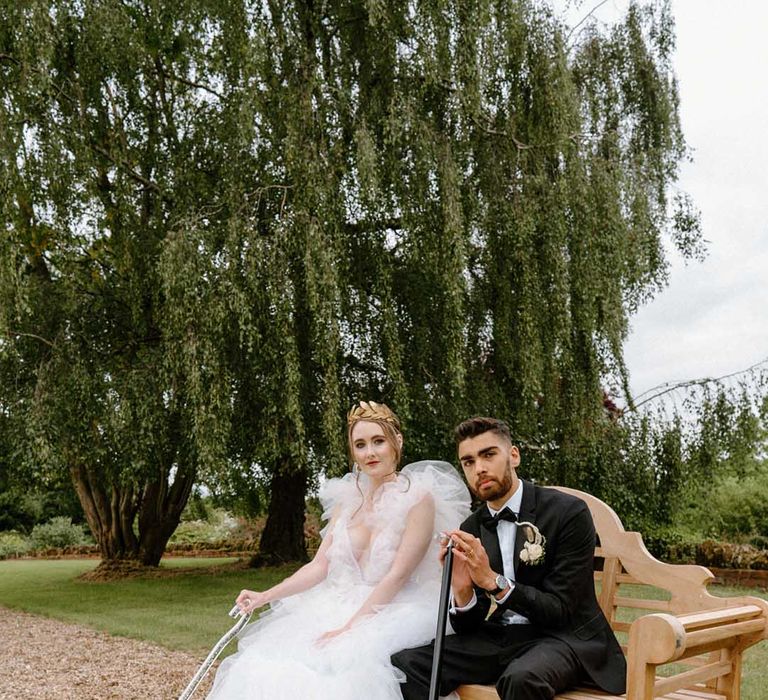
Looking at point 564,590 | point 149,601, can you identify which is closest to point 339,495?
point 564,590

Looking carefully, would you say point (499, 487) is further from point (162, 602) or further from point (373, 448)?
point (162, 602)

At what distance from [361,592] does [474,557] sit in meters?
0.84

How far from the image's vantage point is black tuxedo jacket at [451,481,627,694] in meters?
2.80

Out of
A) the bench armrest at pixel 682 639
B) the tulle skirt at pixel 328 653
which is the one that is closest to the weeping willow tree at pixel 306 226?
the tulle skirt at pixel 328 653

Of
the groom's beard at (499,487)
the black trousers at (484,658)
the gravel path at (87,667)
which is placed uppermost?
the groom's beard at (499,487)

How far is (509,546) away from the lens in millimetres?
2967

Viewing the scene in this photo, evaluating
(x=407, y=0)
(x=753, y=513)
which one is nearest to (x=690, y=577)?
(x=407, y=0)

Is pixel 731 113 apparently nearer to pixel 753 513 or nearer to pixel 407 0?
pixel 407 0

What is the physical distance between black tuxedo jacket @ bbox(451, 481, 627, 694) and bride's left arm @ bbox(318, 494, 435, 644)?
308mm

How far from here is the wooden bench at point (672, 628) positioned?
2.25m

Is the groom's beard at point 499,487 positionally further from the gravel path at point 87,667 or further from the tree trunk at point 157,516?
the tree trunk at point 157,516

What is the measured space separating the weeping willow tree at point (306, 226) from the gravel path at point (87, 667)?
175 cm

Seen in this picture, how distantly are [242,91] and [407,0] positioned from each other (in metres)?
1.89

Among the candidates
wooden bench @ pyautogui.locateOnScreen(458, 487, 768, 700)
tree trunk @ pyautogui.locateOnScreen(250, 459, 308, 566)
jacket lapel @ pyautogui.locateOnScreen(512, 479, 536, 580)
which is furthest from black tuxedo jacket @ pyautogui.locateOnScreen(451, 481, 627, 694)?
tree trunk @ pyautogui.locateOnScreen(250, 459, 308, 566)
